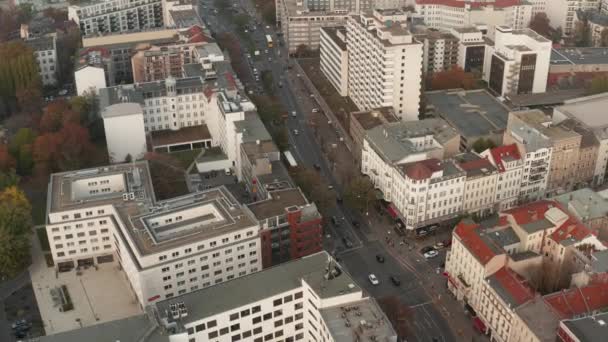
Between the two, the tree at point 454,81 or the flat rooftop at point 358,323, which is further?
the tree at point 454,81

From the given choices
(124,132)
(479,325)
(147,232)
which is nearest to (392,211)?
(479,325)

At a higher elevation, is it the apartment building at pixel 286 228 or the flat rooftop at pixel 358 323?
the flat rooftop at pixel 358 323

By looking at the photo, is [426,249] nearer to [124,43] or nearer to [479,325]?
[479,325]

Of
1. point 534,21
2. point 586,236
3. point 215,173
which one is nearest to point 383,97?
point 215,173

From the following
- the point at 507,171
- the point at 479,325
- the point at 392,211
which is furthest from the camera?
the point at 392,211

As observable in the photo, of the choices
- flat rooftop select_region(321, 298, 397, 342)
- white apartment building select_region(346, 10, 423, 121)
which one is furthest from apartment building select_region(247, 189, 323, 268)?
white apartment building select_region(346, 10, 423, 121)

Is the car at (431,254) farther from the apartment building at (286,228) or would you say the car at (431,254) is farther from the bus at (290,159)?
the bus at (290,159)

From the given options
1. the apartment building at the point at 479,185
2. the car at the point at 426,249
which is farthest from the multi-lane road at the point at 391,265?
the apartment building at the point at 479,185
